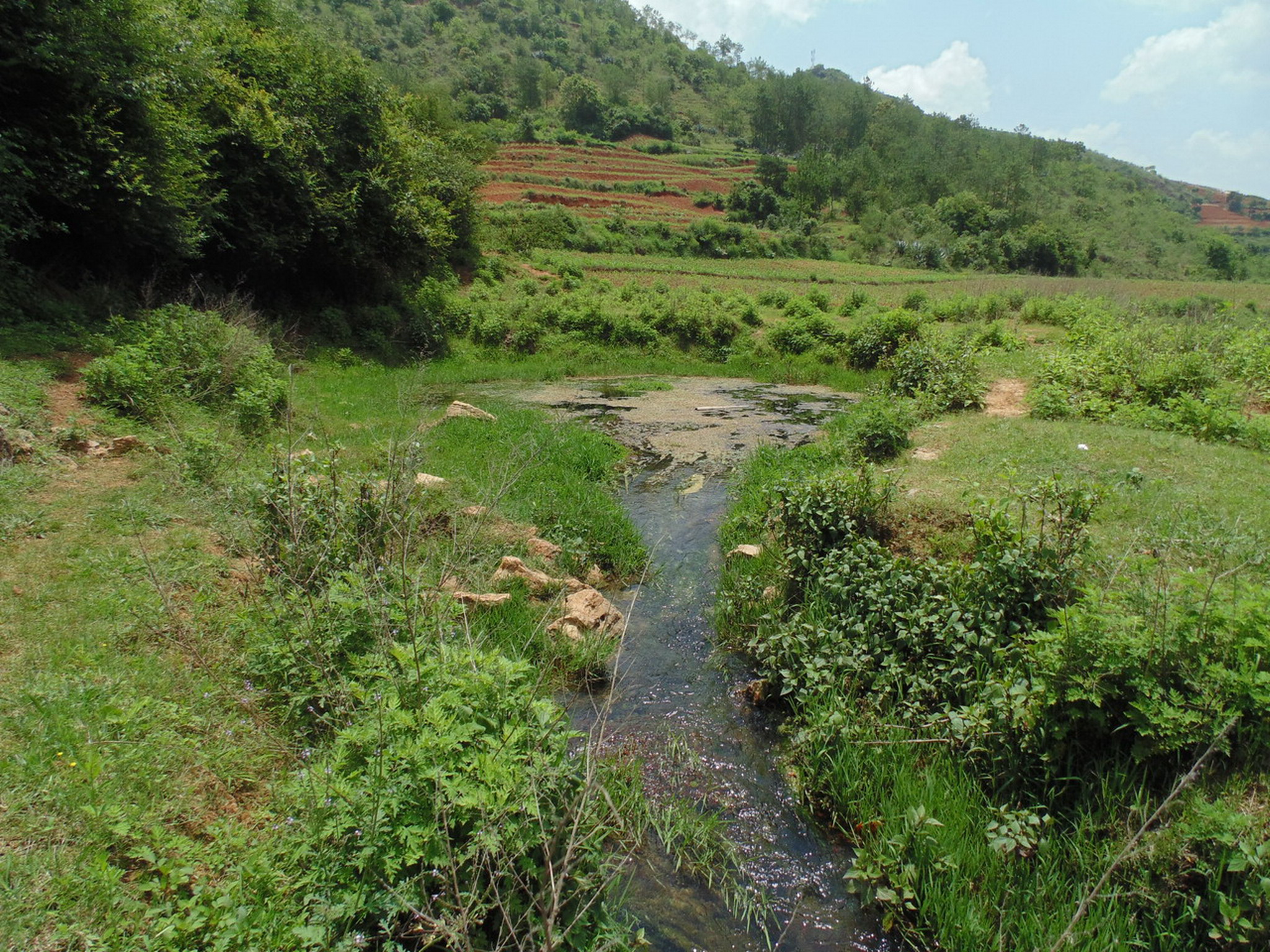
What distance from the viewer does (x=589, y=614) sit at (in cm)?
643

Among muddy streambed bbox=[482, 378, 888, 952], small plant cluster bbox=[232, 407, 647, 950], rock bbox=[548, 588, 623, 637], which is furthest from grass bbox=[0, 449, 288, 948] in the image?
rock bbox=[548, 588, 623, 637]

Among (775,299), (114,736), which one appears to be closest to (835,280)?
(775,299)

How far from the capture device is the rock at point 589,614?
6.20 meters

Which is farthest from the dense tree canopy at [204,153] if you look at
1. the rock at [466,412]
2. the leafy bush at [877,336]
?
the leafy bush at [877,336]

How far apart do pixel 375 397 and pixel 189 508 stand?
8078mm

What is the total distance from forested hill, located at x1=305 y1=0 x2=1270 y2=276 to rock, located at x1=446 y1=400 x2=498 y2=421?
27.9 meters

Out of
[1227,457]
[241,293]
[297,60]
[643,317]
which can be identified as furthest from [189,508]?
[643,317]

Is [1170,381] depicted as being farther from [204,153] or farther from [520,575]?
[204,153]

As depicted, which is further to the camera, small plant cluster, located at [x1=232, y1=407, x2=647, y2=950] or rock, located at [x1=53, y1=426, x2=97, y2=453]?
rock, located at [x1=53, y1=426, x2=97, y2=453]

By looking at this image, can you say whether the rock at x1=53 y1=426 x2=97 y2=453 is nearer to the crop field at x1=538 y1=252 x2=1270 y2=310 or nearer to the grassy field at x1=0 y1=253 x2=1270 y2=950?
the grassy field at x1=0 y1=253 x2=1270 y2=950

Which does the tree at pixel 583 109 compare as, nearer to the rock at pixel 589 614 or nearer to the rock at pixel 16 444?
the rock at pixel 16 444

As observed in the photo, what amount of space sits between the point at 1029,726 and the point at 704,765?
2234mm

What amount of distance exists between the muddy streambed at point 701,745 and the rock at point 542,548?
3.13 ft

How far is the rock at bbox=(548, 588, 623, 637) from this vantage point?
6195 millimetres
